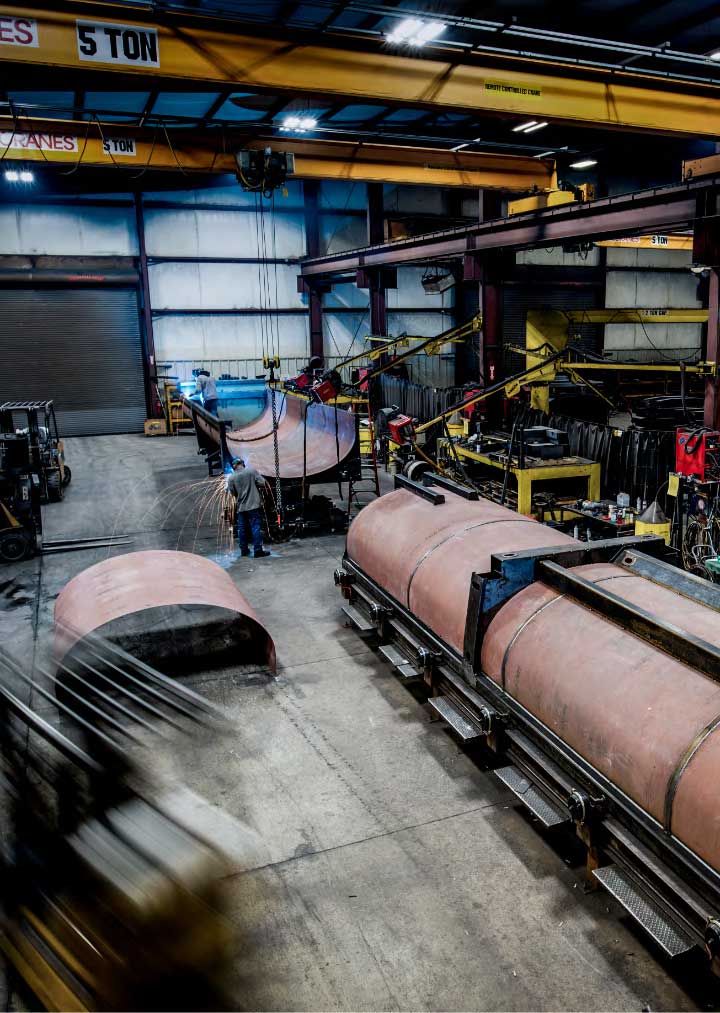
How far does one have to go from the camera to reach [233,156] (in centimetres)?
1255

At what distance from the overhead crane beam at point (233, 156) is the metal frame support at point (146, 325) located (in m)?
7.54

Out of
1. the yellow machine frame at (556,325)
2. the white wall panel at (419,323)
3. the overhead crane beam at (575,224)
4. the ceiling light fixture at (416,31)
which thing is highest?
the ceiling light fixture at (416,31)

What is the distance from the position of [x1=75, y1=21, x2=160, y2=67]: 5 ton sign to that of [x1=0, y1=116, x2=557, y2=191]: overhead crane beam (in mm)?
2389

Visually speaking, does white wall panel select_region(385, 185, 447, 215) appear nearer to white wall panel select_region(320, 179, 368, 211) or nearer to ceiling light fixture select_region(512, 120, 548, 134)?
white wall panel select_region(320, 179, 368, 211)

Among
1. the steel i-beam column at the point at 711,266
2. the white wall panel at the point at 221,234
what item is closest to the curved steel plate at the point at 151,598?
the steel i-beam column at the point at 711,266

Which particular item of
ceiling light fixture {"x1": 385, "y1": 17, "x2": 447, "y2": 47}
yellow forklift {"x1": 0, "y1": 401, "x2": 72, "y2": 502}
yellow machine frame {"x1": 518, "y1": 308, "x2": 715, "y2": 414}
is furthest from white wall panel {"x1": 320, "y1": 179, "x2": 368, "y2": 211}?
ceiling light fixture {"x1": 385, "y1": 17, "x2": 447, "y2": 47}

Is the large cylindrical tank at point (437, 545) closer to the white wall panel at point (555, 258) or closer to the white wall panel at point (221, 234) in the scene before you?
the white wall panel at point (221, 234)

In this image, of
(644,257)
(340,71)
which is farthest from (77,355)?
(644,257)

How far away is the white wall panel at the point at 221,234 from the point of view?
2075 cm

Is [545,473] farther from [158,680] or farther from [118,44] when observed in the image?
[118,44]

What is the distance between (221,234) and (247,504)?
14.8m

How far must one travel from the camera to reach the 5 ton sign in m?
6.55

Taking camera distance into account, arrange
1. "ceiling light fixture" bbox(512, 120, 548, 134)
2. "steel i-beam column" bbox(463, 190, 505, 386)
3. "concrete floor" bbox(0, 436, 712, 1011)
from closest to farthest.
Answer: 1. "concrete floor" bbox(0, 436, 712, 1011)
2. "steel i-beam column" bbox(463, 190, 505, 386)
3. "ceiling light fixture" bbox(512, 120, 548, 134)

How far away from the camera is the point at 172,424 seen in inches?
800
